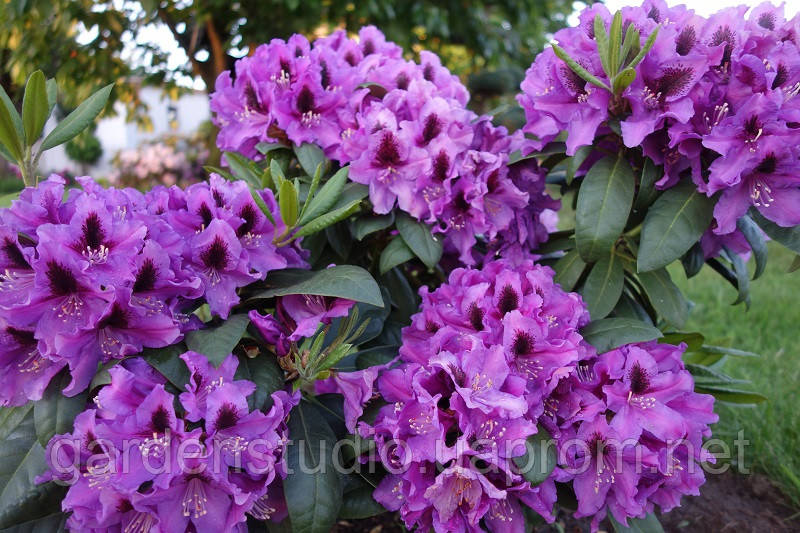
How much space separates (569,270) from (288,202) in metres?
0.79

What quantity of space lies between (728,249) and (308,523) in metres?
1.26

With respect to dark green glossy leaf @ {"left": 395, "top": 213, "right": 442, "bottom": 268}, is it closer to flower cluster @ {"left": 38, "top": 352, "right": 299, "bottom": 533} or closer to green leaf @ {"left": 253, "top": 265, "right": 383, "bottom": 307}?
green leaf @ {"left": 253, "top": 265, "right": 383, "bottom": 307}

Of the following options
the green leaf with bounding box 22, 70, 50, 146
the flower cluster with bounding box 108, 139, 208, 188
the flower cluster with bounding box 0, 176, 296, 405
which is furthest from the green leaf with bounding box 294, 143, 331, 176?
the flower cluster with bounding box 108, 139, 208, 188

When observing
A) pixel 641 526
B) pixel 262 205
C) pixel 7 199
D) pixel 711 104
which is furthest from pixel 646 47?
pixel 7 199

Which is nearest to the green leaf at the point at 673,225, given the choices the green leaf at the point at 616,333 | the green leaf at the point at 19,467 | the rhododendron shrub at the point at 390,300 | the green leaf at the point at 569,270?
the rhododendron shrub at the point at 390,300

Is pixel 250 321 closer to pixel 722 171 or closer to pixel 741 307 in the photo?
pixel 722 171

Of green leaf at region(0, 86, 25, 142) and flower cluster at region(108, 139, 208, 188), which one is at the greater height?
green leaf at region(0, 86, 25, 142)

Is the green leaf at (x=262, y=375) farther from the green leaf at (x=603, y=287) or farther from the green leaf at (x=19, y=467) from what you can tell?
the green leaf at (x=603, y=287)

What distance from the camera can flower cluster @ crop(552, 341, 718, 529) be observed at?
4.26ft

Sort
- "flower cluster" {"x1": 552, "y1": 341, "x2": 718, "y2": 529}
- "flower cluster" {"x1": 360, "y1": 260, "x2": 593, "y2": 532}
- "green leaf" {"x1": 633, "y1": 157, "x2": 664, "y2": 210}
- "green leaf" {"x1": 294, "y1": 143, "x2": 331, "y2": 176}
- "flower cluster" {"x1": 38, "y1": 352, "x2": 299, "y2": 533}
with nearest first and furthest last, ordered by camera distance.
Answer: "flower cluster" {"x1": 38, "y1": 352, "x2": 299, "y2": 533}, "flower cluster" {"x1": 360, "y1": 260, "x2": 593, "y2": 532}, "flower cluster" {"x1": 552, "y1": 341, "x2": 718, "y2": 529}, "green leaf" {"x1": 633, "y1": 157, "x2": 664, "y2": 210}, "green leaf" {"x1": 294, "y1": 143, "x2": 331, "y2": 176}

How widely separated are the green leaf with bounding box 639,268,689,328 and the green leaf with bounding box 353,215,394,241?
64 centimetres

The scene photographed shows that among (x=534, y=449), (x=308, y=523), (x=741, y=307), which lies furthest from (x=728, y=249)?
(x=741, y=307)

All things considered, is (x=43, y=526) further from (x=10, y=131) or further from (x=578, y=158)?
(x=578, y=158)

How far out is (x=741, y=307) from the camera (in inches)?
164
